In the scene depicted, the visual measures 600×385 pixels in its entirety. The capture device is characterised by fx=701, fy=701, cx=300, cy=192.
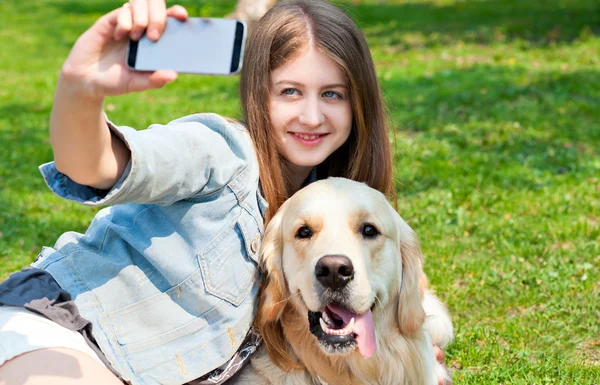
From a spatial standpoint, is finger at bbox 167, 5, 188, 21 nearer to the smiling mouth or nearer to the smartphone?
the smartphone

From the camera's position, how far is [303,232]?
10.3ft

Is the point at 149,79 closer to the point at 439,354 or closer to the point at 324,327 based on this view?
the point at 324,327

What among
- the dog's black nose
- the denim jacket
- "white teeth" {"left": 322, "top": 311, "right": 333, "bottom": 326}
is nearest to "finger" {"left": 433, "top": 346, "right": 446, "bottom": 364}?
"white teeth" {"left": 322, "top": 311, "right": 333, "bottom": 326}

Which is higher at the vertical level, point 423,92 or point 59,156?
point 59,156

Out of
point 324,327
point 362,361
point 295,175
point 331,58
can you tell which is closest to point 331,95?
point 331,58

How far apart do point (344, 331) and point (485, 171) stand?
14.0ft

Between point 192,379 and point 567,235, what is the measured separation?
11.5ft

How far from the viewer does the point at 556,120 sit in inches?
332

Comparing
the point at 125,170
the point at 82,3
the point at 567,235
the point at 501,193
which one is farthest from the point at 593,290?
the point at 82,3

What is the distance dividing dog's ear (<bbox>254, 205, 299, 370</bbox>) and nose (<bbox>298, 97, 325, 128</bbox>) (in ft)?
1.48

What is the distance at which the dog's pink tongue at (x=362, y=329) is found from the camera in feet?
9.83

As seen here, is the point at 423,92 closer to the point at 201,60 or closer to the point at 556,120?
the point at 556,120

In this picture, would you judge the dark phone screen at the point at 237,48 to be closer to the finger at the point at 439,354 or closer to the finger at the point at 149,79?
the finger at the point at 149,79

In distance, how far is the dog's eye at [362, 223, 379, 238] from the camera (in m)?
3.18
